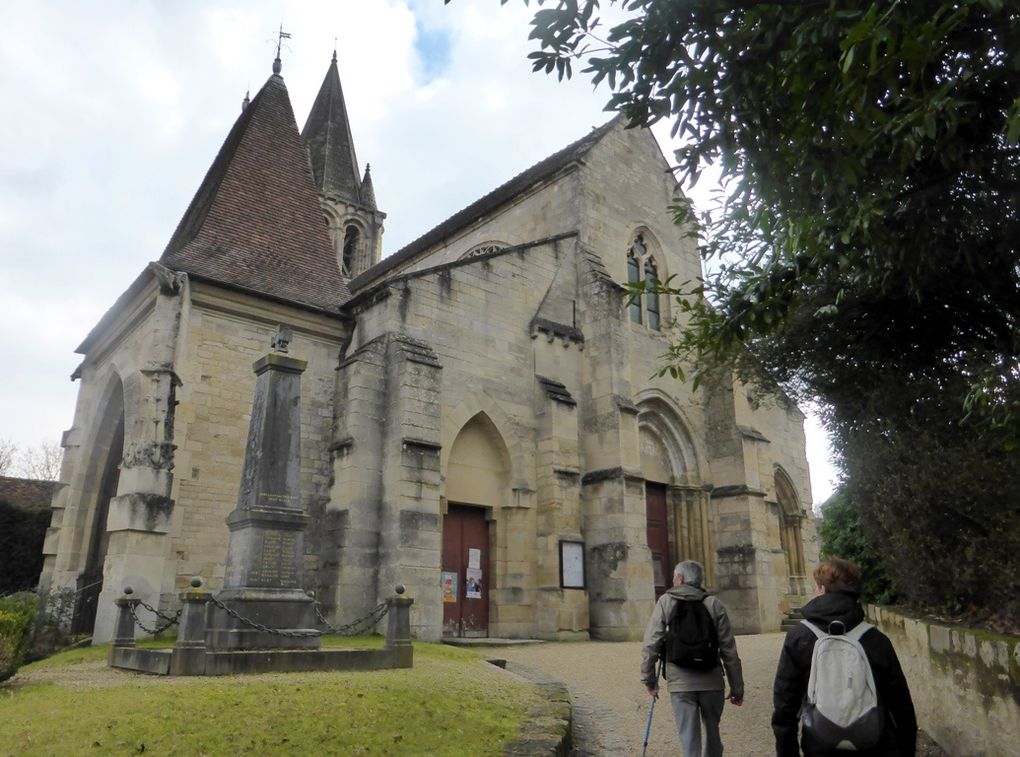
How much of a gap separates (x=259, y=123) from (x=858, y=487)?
16495mm

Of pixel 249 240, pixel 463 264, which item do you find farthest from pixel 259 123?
pixel 463 264

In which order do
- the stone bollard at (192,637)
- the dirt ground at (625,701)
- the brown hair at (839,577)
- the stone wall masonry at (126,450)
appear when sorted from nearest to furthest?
1. the brown hair at (839,577)
2. the dirt ground at (625,701)
3. the stone bollard at (192,637)
4. the stone wall masonry at (126,450)

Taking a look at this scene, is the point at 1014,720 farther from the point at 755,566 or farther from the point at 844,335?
the point at 755,566

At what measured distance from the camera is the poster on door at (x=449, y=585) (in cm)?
1437

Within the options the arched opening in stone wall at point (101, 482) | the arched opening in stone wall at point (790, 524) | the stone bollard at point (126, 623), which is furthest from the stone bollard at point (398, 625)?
the arched opening in stone wall at point (790, 524)

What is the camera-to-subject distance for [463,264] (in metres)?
15.6

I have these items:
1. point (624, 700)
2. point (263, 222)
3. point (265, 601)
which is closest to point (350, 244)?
point (263, 222)

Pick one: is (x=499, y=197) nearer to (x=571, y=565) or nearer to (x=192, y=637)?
(x=571, y=565)

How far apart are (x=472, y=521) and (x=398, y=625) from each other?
595cm

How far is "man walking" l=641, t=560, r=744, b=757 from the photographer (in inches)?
186

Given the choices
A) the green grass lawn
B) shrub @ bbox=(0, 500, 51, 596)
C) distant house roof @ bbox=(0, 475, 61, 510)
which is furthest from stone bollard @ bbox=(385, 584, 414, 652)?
distant house roof @ bbox=(0, 475, 61, 510)

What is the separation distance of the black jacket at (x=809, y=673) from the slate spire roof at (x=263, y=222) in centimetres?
1271

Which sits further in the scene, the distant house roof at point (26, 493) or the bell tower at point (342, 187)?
the bell tower at point (342, 187)

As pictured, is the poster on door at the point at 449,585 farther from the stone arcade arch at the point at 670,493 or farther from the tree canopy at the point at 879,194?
the tree canopy at the point at 879,194
